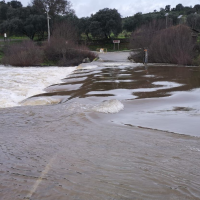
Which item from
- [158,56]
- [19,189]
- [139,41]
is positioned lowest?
[19,189]

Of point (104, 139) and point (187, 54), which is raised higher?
point (187, 54)

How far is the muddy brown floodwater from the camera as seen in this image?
2.56 meters

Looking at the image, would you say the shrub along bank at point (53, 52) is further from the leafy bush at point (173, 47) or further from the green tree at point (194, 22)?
the green tree at point (194, 22)

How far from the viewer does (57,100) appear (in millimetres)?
7125

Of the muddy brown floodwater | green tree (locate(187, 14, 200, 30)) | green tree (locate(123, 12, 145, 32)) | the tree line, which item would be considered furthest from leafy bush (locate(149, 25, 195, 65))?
green tree (locate(123, 12, 145, 32))

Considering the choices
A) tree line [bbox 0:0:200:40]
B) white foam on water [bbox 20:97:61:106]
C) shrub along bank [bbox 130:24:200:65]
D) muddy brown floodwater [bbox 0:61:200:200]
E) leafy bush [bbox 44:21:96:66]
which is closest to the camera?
muddy brown floodwater [bbox 0:61:200:200]

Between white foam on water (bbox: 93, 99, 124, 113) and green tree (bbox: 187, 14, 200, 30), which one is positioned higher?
green tree (bbox: 187, 14, 200, 30)

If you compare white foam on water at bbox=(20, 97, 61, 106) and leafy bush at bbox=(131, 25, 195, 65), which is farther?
leafy bush at bbox=(131, 25, 195, 65)

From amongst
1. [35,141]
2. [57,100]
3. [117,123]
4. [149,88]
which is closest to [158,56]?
[149,88]

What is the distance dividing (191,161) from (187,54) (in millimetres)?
15923

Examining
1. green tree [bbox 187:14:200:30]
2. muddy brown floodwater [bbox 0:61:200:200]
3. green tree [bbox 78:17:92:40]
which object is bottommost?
muddy brown floodwater [bbox 0:61:200:200]

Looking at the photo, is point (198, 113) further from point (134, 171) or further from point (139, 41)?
point (139, 41)

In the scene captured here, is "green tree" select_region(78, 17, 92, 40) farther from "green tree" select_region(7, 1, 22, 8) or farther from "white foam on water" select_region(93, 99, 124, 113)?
"white foam on water" select_region(93, 99, 124, 113)

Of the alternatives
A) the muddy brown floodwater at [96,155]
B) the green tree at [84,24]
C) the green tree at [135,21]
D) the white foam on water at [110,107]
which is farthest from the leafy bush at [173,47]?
the green tree at [135,21]
